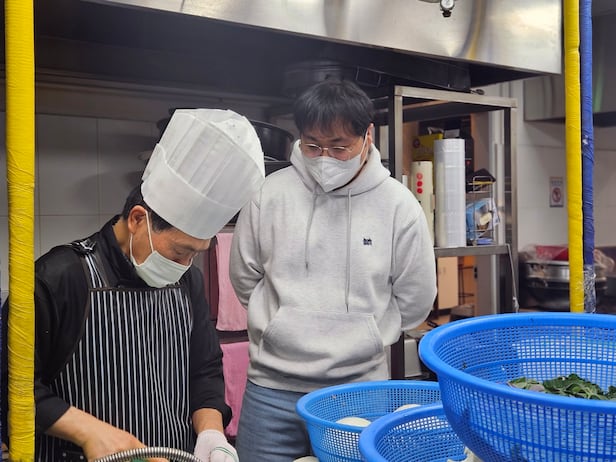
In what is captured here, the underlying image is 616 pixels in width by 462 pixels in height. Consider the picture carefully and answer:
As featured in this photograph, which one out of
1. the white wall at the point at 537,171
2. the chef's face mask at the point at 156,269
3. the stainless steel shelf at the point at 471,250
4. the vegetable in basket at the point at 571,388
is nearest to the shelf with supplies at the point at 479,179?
the stainless steel shelf at the point at 471,250

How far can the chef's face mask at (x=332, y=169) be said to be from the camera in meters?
1.56

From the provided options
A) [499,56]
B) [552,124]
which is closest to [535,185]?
[552,124]

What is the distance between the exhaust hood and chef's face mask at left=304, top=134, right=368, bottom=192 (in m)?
2.12

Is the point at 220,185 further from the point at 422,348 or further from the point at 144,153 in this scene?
the point at 144,153

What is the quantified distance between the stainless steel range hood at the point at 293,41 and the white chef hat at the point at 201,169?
1.11 feet

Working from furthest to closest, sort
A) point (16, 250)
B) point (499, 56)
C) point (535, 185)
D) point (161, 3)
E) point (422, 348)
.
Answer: point (535, 185), point (499, 56), point (161, 3), point (16, 250), point (422, 348)

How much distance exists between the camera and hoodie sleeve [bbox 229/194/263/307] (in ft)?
5.39

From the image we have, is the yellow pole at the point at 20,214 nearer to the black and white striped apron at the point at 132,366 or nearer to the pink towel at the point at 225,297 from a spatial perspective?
the black and white striped apron at the point at 132,366

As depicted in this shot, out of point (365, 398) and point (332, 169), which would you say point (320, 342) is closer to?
point (365, 398)

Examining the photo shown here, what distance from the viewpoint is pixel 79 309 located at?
4.16ft

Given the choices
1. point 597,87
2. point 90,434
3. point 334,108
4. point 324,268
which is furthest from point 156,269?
point 597,87

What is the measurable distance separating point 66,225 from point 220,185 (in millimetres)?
1037

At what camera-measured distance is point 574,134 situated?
5.51 feet

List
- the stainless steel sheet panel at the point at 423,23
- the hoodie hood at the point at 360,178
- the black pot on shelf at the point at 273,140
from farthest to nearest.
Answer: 1. the black pot on shelf at the point at 273,140
2. the hoodie hood at the point at 360,178
3. the stainless steel sheet panel at the point at 423,23
